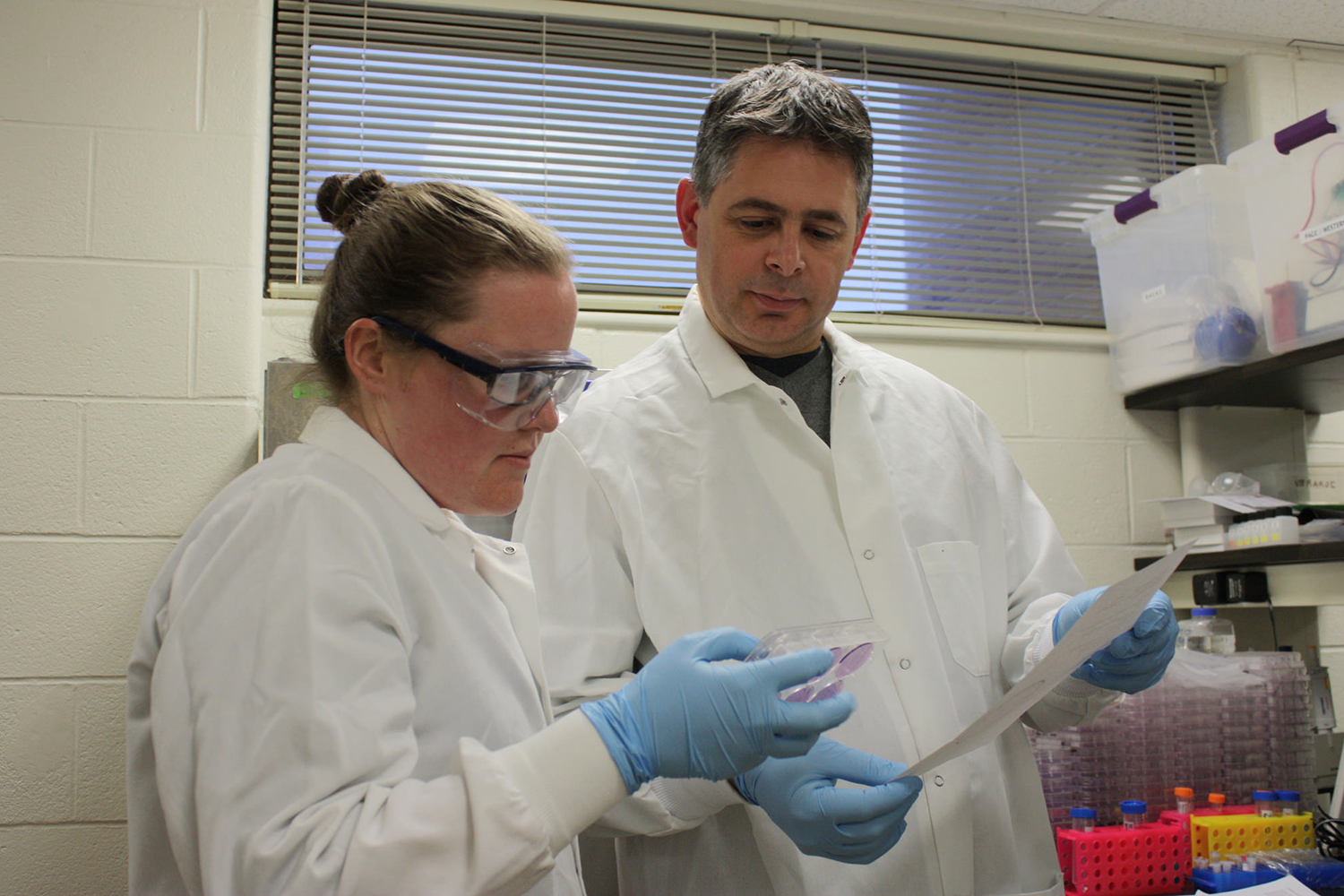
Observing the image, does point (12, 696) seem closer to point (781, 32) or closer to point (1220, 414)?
point (781, 32)

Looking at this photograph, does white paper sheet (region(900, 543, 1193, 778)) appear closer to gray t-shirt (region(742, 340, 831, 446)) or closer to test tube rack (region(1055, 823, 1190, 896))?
gray t-shirt (region(742, 340, 831, 446))

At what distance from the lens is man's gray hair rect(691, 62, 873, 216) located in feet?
4.21

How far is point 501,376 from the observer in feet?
2.79

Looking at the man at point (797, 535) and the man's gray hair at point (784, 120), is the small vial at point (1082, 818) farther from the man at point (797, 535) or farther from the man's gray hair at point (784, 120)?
the man's gray hair at point (784, 120)

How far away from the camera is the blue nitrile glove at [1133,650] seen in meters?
1.12

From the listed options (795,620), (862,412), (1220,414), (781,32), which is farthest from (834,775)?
(781,32)

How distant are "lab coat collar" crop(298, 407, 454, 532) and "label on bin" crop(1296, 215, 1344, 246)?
1783 mm

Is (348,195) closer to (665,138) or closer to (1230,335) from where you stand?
(665,138)

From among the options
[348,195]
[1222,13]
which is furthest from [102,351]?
[1222,13]

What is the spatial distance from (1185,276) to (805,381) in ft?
4.04

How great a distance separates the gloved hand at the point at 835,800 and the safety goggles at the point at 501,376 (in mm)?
482

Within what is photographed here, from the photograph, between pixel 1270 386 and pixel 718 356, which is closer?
pixel 718 356

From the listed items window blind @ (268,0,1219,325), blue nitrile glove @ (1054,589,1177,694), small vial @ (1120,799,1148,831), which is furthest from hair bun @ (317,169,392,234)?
small vial @ (1120,799,1148,831)

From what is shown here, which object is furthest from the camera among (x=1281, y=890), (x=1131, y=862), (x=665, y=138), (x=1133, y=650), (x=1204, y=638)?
(x=665, y=138)
